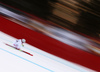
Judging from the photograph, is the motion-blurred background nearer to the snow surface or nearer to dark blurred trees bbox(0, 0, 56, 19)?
dark blurred trees bbox(0, 0, 56, 19)

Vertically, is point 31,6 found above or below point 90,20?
below

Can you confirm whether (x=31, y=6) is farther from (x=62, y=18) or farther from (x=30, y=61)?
(x=30, y=61)

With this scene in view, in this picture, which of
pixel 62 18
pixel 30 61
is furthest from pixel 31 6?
pixel 30 61

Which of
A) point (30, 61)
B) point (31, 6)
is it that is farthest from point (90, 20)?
point (30, 61)

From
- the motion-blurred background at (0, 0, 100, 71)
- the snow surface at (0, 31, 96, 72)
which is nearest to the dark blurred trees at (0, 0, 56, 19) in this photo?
the motion-blurred background at (0, 0, 100, 71)

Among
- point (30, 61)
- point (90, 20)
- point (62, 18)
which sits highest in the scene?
point (90, 20)

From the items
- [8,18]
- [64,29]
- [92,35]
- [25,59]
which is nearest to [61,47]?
[64,29]

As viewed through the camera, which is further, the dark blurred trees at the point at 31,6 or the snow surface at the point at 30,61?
the dark blurred trees at the point at 31,6

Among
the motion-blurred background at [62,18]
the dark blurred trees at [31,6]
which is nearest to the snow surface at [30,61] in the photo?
the motion-blurred background at [62,18]

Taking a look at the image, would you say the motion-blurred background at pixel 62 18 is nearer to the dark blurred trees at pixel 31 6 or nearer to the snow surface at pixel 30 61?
the dark blurred trees at pixel 31 6

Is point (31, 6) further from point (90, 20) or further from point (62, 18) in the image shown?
point (90, 20)

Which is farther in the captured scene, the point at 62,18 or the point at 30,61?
the point at 62,18

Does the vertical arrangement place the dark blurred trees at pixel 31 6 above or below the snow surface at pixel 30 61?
above

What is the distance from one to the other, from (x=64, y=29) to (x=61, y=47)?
327mm
